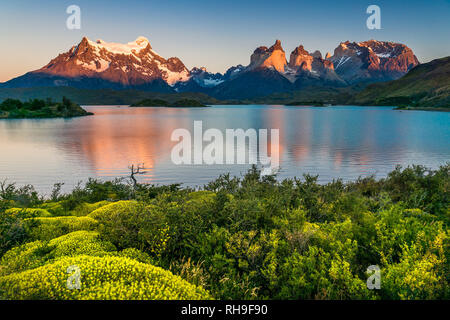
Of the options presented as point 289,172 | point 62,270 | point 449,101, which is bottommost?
point 289,172

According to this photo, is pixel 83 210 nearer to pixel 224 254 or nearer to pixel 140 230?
pixel 140 230

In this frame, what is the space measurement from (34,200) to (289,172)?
24.8m

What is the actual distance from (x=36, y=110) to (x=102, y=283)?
17835cm

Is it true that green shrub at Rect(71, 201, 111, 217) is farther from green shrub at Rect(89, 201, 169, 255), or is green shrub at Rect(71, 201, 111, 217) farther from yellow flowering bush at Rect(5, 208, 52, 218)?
green shrub at Rect(89, 201, 169, 255)

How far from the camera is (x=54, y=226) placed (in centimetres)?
934

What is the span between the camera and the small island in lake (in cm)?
13700

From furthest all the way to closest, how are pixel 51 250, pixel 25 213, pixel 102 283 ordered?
1. pixel 25 213
2. pixel 51 250
3. pixel 102 283

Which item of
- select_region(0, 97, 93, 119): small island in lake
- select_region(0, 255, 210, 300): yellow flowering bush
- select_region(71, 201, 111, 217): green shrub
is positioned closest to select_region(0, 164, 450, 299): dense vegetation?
select_region(0, 255, 210, 300): yellow flowering bush

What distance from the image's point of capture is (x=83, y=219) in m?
10.0

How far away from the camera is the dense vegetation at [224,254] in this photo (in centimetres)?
516

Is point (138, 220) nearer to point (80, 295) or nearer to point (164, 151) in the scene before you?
point (80, 295)

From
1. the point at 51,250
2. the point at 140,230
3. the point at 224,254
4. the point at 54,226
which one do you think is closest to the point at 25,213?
the point at 54,226
